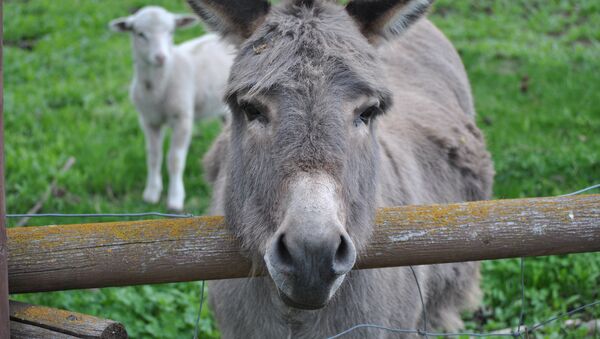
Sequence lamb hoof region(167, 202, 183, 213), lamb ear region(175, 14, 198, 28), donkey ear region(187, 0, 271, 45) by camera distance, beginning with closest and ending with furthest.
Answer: donkey ear region(187, 0, 271, 45) < lamb hoof region(167, 202, 183, 213) < lamb ear region(175, 14, 198, 28)

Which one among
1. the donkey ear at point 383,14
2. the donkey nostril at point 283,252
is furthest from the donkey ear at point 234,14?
the donkey nostril at point 283,252

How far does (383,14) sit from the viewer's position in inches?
112

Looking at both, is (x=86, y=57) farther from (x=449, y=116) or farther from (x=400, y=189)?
(x=400, y=189)

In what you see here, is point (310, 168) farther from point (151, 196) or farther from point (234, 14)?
point (151, 196)

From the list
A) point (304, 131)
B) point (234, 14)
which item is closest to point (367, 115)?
point (304, 131)

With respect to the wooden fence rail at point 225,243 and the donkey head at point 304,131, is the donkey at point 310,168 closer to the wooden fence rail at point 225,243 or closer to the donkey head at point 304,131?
the donkey head at point 304,131

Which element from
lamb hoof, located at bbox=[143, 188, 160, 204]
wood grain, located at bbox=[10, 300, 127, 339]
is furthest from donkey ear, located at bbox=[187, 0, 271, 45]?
lamb hoof, located at bbox=[143, 188, 160, 204]

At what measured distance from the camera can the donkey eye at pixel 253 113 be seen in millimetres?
2496

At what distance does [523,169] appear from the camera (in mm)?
6848

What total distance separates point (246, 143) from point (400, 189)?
48.3 inches

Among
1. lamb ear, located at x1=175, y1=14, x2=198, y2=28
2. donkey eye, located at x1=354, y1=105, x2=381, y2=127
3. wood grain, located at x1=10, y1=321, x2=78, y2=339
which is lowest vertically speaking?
lamb ear, located at x1=175, y1=14, x2=198, y2=28

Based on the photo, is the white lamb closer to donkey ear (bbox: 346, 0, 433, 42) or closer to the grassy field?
the grassy field

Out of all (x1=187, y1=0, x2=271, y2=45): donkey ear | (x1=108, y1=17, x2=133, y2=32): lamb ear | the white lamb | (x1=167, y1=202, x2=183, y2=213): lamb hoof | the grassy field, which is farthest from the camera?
(x1=108, y1=17, x2=133, y2=32): lamb ear

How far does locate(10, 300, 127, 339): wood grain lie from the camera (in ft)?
6.87
